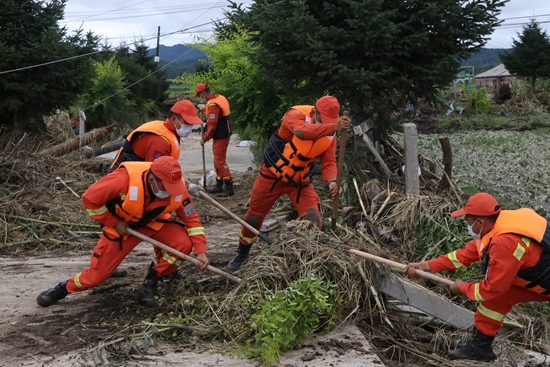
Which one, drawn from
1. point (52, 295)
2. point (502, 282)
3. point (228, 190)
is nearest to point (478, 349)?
point (502, 282)

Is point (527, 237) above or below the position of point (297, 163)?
below

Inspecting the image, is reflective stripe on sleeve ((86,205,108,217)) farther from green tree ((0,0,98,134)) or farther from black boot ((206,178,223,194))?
green tree ((0,0,98,134))

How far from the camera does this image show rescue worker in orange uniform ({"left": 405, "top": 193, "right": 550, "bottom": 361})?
4.62 meters

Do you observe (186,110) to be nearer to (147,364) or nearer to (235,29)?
(147,364)

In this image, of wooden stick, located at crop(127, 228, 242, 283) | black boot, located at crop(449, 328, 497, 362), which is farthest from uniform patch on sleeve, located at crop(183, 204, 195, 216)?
black boot, located at crop(449, 328, 497, 362)

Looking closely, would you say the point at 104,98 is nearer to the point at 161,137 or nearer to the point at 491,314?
the point at 161,137

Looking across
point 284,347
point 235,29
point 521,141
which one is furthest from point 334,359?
point 521,141

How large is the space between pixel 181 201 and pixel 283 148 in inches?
62.3

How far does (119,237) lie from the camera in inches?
214

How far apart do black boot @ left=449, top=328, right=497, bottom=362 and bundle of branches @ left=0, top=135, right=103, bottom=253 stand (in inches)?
189

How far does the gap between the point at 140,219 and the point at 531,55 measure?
31.3 metres

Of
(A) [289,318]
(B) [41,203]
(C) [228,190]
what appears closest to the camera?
(A) [289,318]

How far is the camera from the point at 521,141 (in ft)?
51.9

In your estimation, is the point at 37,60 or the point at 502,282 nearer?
the point at 502,282
